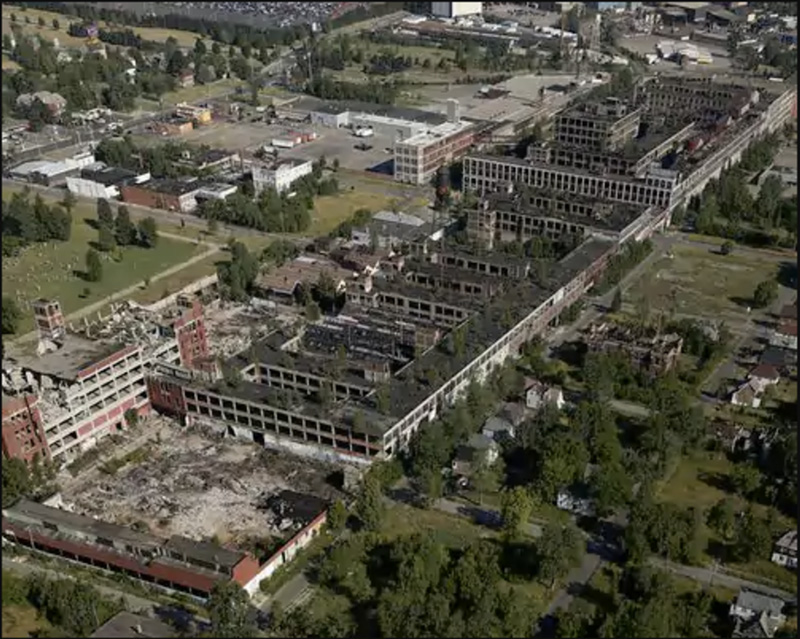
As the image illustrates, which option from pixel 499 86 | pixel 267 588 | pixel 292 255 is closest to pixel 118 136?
pixel 292 255

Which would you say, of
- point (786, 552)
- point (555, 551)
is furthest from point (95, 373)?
point (786, 552)

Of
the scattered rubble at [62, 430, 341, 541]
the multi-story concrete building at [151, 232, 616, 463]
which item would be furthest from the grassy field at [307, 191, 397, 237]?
the scattered rubble at [62, 430, 341, 541]

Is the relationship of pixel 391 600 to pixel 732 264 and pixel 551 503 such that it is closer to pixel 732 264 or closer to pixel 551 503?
pixel 551 503

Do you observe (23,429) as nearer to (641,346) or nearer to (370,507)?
(370,507)

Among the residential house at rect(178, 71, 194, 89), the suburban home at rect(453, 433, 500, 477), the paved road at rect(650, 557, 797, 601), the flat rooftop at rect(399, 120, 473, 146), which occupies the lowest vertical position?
the paved road at rect(650, 557, 797, 601)

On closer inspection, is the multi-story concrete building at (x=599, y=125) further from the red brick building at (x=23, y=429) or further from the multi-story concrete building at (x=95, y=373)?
the red brick building at (x=23, y=429)

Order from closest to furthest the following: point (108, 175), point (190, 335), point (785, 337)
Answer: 1. point (190, 335)
2. point (785, 337)
3. point (108, 175)

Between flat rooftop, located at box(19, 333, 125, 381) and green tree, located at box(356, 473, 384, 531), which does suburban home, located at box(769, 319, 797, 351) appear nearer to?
green tree, located at box(356, 473, 384, 531)
